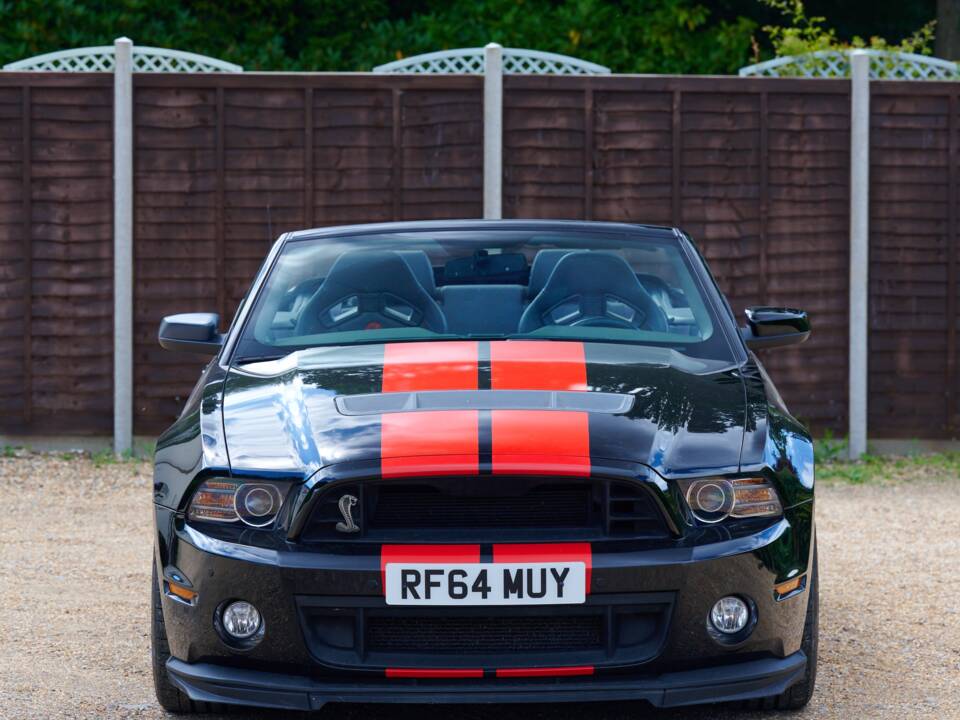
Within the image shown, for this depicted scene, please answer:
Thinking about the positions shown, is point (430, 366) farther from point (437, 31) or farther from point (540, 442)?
point (437, 31)

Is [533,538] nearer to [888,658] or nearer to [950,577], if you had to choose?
[888,658]

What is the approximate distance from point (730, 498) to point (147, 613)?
2.67 meters

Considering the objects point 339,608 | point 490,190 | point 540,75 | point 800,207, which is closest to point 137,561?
point 339,608

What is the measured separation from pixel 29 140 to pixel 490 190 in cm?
310

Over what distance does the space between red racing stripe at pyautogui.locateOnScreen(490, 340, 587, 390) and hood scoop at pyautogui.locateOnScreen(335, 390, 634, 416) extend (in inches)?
2.7

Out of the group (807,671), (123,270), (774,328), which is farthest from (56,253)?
(807,671)

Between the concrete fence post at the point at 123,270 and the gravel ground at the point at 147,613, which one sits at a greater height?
the concrete fence post at the point at 123,270

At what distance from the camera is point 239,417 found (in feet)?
12.0

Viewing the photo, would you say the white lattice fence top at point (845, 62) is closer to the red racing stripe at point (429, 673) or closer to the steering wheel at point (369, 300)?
the steering wheel at point (369, 300)

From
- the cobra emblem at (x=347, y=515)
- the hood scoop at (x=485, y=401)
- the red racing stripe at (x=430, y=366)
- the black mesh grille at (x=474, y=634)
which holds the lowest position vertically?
the black mesh grille at (x=474, y=634)

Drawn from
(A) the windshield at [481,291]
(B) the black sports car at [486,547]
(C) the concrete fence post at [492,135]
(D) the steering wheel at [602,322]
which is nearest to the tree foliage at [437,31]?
(C) the concrete fence post at [492,135]

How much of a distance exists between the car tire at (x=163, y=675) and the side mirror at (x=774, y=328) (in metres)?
Result: 2.09

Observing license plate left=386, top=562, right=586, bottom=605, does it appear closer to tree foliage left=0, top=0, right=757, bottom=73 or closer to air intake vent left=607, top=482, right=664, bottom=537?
air intake vent left=607, top=482, right=664, bottom=537

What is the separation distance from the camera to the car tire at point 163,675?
365 centimetres
